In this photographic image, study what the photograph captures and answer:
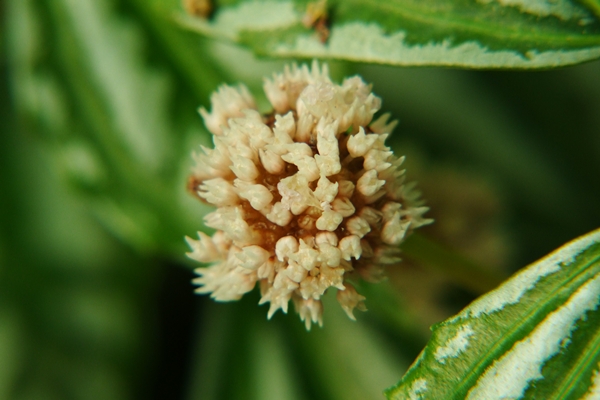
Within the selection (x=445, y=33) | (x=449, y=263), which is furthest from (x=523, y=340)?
(x=445, y=33)

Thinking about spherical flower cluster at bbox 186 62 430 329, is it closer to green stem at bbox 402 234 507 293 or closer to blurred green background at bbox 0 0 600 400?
green stem at bbox 402 234 507 293

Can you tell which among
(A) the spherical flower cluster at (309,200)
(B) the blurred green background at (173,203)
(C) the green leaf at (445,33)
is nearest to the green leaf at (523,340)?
(A) the spherical flower cluster at (309,200)

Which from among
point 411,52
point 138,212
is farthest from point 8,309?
point 411,52

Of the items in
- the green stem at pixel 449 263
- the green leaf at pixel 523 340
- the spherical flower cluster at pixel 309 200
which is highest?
the spherical flower cluster at pixel 309 200

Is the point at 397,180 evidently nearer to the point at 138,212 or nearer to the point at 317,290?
the point at 317,290

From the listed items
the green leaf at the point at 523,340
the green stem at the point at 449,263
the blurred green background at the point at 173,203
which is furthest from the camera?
the blurred green background at the point at 173,203

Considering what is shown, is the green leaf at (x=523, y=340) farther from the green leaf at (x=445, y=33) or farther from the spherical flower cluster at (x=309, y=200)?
the green leaf at (x=445, y=33)

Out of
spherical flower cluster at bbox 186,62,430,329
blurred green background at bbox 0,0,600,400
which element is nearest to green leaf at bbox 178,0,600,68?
spherical flower cluster at bbox 186,62,430,329
